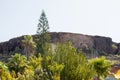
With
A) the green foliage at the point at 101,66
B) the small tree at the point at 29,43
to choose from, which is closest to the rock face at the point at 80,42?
the small tree at the point at 29,43

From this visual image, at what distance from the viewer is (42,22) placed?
75.9 m

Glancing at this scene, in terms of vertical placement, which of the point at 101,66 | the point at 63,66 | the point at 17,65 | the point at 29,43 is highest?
the point at 63,66

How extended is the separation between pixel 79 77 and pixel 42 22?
55755 millimetres

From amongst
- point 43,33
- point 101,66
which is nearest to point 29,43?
point 43,33

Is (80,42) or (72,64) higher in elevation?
(72,64)

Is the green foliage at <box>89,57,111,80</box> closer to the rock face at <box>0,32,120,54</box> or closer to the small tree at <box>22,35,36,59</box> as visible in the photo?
the small tree at <box>22,35,36,59</box>

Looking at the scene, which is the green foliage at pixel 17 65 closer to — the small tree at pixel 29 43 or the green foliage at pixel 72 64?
the small tree at pixel 29 43

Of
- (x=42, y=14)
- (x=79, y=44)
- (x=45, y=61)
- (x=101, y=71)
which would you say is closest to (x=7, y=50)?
(x=79, y=44)

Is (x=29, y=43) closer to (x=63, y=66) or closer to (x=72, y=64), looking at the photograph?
(x=72, y=64)

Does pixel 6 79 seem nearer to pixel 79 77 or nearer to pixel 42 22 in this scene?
pixel 79 77

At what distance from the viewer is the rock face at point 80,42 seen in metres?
113

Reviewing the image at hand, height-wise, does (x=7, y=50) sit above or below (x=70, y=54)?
below

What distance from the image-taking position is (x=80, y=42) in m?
117

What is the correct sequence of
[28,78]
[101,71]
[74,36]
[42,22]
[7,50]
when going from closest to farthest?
[28,78]
[101,71]
[42,22]
[7,50]
[74,36]
